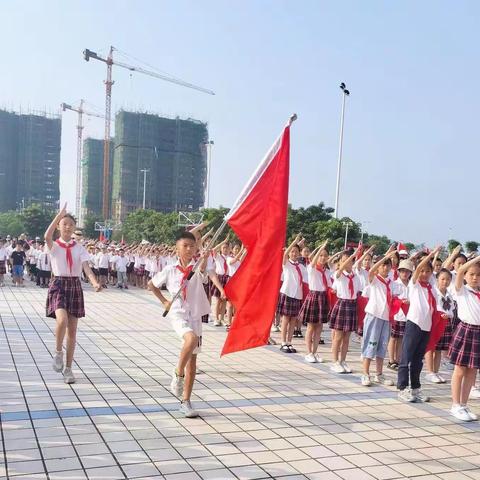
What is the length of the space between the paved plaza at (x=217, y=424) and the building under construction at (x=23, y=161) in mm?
80640

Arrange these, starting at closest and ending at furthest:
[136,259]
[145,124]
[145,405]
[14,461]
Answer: [14,461] < [145,405] < [136,259] < [145,124]

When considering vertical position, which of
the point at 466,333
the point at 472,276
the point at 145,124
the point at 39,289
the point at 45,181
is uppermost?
the point at 145,124

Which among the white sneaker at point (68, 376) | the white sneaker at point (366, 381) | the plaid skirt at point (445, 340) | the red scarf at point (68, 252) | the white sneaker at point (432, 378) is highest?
the red scarf at point (68, 252)

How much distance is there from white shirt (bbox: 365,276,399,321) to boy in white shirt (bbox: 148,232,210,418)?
2448 mm

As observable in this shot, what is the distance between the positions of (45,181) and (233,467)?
283 feet

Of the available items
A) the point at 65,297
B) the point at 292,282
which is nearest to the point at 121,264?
the point at 292,282

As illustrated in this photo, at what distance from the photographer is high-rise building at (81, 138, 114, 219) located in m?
85.6

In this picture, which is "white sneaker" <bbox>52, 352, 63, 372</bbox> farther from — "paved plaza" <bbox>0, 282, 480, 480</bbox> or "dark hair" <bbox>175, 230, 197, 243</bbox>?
"dark hair" <bbox>175, 230, 197, 243</bbox>

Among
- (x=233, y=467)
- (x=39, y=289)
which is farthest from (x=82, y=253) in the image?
(x=39, y=289)

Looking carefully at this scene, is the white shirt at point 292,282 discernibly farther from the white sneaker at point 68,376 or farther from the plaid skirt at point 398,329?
the white sneaker at point 68,376

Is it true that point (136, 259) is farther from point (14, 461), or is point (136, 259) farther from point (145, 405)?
point (14, 461)

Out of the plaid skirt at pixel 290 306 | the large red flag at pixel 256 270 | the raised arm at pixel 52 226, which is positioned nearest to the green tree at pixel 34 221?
the plaid skirt at pixel 290 306

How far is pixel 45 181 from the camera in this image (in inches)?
3275

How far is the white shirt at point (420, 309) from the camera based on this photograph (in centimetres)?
572
